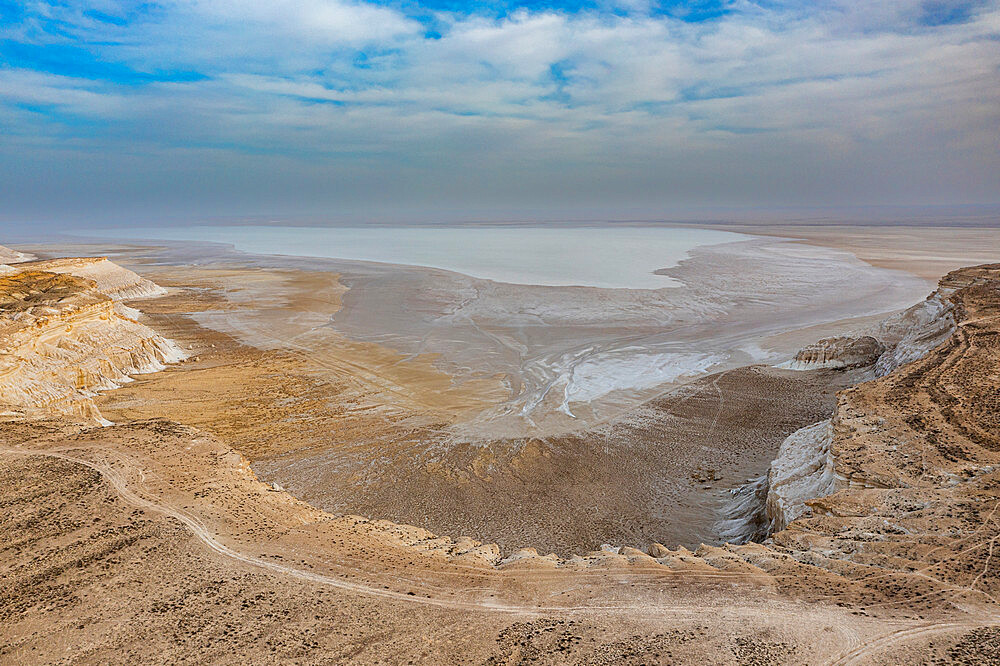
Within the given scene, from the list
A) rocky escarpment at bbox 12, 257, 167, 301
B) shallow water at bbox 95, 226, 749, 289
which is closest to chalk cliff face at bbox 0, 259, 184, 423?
rocky escarpment at bbox 12, 257, 167, 301

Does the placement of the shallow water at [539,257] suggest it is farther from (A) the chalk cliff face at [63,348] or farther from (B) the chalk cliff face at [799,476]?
(B) the chalk cliff face at [799,476]

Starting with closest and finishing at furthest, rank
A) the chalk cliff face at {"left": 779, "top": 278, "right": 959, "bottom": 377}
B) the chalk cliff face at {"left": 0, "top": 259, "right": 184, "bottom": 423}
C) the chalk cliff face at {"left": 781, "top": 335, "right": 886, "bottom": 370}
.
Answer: the chalk cliff face at {"left": 0, "top": 259, "right": 184, "bottom": 423} → the chalk cliff face at {"left": 779, "top": 278, "right": 959, "bottom": 377} → the chalk cliff face at {"left": 781, "top": 335, "right": 886, "bottom": 370}

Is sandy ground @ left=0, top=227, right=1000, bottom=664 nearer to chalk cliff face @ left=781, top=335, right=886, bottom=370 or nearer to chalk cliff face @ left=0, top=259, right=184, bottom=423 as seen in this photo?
chalk cliff face @ left=0, top=259, right=184, bottom=423

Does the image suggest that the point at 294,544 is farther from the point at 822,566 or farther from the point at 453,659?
the point at 822,566

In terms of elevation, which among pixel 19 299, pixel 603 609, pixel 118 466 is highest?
pixel 19 299

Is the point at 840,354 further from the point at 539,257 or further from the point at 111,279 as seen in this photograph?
the point at 111,279

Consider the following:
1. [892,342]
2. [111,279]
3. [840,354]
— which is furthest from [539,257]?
[892,342]

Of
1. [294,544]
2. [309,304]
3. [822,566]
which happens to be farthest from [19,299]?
[822,566]
